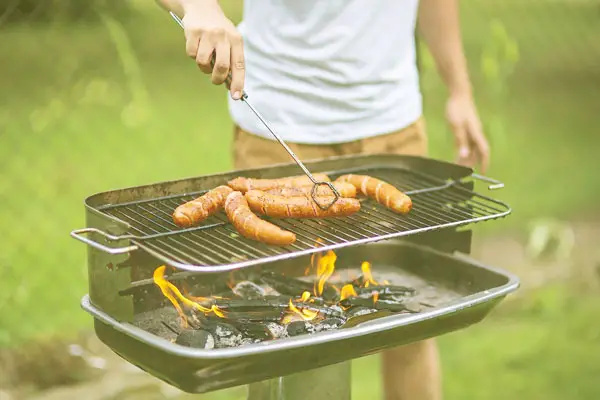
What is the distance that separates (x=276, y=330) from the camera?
2100 millimetres

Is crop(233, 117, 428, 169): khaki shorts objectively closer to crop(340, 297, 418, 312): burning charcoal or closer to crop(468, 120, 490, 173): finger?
crop(468, 120, 490, 173): finger

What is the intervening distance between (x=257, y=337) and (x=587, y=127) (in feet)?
24.5

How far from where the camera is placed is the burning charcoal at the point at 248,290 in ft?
7.77

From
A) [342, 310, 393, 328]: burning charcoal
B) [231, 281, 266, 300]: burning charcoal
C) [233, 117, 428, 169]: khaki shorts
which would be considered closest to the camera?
[342, 310, 393, 328]: burning charcoal

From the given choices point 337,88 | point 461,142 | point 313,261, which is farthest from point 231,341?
point 461,142

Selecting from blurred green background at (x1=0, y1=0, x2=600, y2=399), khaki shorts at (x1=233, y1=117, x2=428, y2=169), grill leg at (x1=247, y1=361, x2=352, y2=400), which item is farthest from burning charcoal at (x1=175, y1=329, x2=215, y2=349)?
blurred green background at (x1=0, y1=0, x2=600, y2=399)

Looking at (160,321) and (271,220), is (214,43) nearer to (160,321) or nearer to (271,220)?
(271,220)

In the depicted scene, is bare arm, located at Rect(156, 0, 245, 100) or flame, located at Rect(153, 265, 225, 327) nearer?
bare arm, located at Rect(156, 0, 245, 100)

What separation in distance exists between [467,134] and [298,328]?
1.21m

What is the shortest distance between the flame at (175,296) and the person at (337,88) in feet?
2.39

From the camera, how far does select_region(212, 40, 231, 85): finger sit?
6.58 feet

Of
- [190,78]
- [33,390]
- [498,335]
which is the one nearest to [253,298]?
[33,390]

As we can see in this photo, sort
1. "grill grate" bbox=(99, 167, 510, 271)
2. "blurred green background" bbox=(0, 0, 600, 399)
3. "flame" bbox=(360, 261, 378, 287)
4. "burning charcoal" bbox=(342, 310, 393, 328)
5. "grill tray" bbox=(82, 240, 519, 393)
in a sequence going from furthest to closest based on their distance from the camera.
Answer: "blurred green background" bbox=(0, 0, 600, 399) → "flame" bbox=(360, 261, 378, 287) → "burning charcoal" bbox=(342, 310, 393, 328) → "grill grate" bbox=(99, 167, 510, 271) → "grill tray" bbox=(82, 240, 519, 393)

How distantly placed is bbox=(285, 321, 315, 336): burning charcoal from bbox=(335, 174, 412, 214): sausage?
1.33 feet
